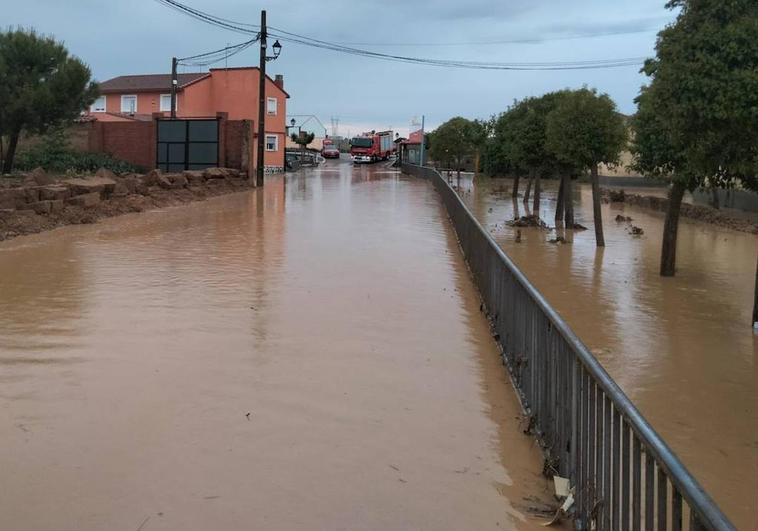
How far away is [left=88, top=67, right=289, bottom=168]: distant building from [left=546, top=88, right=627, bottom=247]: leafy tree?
3248cm

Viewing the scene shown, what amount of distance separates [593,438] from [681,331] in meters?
6.27

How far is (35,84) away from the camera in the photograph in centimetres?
2664

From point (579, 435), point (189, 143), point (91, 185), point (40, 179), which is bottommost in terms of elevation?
point (579, 435)

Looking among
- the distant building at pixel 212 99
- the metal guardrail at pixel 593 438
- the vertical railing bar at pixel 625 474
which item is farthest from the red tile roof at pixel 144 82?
the vertical railing bar at pixel 625 474

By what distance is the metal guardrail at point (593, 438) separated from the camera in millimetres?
2500

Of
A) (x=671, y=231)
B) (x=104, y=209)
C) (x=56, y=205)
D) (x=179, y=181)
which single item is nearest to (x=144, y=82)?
(x=179, y=181)

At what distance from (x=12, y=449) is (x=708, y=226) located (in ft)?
77.9

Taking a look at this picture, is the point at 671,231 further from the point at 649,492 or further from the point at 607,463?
the point at 649,492

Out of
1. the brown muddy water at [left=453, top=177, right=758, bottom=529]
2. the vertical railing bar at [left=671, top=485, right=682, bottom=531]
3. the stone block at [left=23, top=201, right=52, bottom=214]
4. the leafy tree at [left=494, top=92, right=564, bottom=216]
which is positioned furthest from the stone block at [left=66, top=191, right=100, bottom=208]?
the vertical railing bar at [left=671, top=485, right=682, bottom=531]

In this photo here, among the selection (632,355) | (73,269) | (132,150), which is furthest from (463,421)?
(132,150)

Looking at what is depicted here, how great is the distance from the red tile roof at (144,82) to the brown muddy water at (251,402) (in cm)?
4013

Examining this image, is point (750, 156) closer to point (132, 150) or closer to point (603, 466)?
point (603, 466)

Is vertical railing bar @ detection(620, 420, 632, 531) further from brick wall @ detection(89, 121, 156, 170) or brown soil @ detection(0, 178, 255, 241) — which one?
brick wall @ detection(89, 121, 156, 170)

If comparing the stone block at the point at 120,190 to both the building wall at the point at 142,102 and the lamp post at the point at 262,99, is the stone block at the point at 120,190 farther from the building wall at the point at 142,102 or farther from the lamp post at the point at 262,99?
the building wall at the point at 142,102
